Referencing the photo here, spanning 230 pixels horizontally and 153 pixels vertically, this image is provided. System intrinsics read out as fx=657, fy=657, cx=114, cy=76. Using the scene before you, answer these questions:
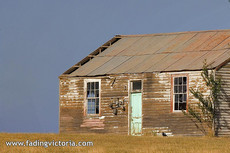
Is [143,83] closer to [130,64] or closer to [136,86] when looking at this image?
[136,86]

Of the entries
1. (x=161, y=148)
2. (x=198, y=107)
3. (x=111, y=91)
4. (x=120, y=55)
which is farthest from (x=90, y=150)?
(x=120, y=55)

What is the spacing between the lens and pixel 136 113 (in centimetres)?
3462

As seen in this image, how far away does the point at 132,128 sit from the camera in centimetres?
3481

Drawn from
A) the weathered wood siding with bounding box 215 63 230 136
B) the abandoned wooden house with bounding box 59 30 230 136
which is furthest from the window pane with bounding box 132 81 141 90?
the weathered wood siding with bounding box 215 63 230 136

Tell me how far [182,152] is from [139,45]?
17.5 m

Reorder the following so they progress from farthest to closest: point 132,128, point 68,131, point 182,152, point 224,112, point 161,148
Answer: point 68,131 < point 132,128 < point 224,112 < point 161,148 < point 182,152

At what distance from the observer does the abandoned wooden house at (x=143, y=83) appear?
3220cm

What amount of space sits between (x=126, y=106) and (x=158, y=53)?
3.59 m

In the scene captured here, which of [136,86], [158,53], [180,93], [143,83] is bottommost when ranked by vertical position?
[180,93]

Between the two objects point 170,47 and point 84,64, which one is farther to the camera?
point 84,64

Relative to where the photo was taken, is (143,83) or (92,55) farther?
(92,55)

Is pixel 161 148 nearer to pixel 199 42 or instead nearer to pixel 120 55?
pixel 199 42

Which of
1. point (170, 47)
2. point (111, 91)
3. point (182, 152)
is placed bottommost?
point (182, 152)

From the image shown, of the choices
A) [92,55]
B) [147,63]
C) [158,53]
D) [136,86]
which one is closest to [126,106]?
[136,86]
